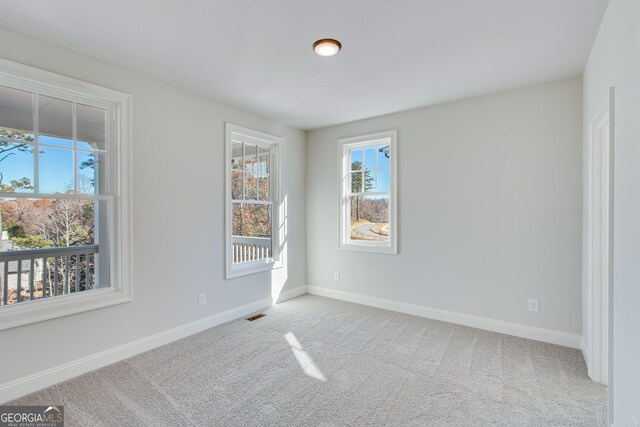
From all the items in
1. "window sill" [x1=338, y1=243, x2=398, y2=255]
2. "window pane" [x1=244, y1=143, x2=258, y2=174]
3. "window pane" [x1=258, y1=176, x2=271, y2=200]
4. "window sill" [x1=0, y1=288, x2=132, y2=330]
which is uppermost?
"window pane" [x1=244, y1=143, x2=258, y2=174]

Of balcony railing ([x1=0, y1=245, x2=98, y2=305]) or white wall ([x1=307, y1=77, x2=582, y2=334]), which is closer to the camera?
balcony railing ([x1=0, y1=245, x2=98, y2=305])

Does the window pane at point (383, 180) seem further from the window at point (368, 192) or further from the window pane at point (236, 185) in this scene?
the window pane at point (236, 185)

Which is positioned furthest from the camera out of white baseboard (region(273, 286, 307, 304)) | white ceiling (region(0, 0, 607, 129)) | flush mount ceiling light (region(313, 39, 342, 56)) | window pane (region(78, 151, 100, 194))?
white baseboard (region(273, 286, 307, 304))

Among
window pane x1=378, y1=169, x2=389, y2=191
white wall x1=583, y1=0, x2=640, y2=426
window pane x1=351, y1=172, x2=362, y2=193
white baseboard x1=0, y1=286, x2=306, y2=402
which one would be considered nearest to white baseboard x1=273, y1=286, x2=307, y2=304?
white baseboard x1=0, y1=286, x2=306, y2=402

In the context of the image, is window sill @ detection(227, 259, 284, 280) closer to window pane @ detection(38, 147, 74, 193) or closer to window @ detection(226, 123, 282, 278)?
window @ detection(226, 123, 282, 278)

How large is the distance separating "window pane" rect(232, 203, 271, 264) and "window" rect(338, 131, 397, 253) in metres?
1.09

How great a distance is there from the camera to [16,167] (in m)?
2.32

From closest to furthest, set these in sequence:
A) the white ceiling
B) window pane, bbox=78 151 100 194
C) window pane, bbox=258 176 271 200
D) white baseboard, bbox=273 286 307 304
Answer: the white ceiling, window pane, bbox=78 151 100 194, window pane, bbox=258 176 271 200, white baseboard, bbox=273 286 307 304

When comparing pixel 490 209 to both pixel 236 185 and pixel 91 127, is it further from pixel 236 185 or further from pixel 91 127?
pixel 91 127

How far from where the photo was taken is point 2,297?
237cm

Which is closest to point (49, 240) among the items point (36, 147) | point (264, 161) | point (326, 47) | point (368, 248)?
point (36, 147)

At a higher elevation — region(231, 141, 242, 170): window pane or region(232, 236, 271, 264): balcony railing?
region(231, 141, 242, 170): window pane

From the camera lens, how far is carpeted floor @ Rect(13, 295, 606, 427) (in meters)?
2.00
